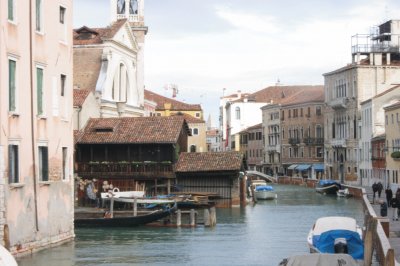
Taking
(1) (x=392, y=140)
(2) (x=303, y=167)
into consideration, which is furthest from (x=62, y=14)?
(2) (x=303, y=167)

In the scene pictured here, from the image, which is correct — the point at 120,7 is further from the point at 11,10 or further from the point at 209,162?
the point at 11,10

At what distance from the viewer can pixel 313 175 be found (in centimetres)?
9081

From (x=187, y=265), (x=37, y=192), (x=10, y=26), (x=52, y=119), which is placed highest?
(x=10, y=26)

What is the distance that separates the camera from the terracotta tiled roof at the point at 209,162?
148 feet

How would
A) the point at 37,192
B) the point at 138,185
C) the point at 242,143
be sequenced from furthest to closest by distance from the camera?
1. the point at 242,143
2. the point at 138,185
3. the point at 37,192

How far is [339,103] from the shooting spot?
7806cm

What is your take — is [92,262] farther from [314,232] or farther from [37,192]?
[314,232]

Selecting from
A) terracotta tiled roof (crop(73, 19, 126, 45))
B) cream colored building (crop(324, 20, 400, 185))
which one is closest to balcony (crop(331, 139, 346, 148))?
cream colored building (crop(324, 20, 400, 185))

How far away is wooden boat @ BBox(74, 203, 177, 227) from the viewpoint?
109ft

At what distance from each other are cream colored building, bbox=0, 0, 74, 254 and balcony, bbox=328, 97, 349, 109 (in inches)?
2068

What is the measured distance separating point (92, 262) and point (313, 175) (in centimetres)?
6893

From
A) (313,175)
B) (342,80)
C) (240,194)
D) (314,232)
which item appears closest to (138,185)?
(240,194)

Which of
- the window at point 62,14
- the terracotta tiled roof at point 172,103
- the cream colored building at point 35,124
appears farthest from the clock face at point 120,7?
the terracotta tiled roof at point 172,103

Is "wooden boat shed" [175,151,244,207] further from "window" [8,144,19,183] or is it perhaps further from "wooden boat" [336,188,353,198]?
"window" [8,144,19,183]
